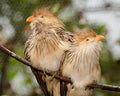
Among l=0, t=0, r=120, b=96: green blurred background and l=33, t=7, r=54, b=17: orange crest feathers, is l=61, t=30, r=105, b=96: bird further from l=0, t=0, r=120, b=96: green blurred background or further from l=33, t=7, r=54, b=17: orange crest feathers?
l=0, t=0, r=120, b=96: green blurred background

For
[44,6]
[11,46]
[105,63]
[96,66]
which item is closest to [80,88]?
[96,66]

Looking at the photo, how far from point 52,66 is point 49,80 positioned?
0.29m

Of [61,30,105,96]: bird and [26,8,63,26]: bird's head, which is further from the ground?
[26,8,63,26]: bird's head

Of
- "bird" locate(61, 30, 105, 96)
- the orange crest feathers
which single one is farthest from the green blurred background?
"bird" locate(61, 30, 105, 96)

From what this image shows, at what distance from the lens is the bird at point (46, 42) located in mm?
4512

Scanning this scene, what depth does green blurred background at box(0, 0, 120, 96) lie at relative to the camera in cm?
498

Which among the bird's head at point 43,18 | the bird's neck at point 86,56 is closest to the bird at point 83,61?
the bird's neck at point 86,56

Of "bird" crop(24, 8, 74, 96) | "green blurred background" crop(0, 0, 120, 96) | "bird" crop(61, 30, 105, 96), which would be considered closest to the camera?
"bird" crop(61, 30, 105, 96)

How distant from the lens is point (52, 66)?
4.53 m

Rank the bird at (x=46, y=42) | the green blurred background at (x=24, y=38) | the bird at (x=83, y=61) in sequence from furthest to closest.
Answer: the green blurred background at (x=24, y=38) → the bird at (x=46, y=42) → the bird at (x=83, y=61)

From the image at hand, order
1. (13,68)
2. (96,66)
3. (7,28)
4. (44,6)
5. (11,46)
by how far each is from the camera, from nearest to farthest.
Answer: (96,66) < (44,6) < (7,28) < (11,46) < (13,68)

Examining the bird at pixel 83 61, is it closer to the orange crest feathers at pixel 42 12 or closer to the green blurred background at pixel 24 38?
the orange crest feathers at pixel 42 12

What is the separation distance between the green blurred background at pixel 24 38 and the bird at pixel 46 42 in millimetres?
159

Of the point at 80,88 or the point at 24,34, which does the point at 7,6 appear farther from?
the point at 80,88
